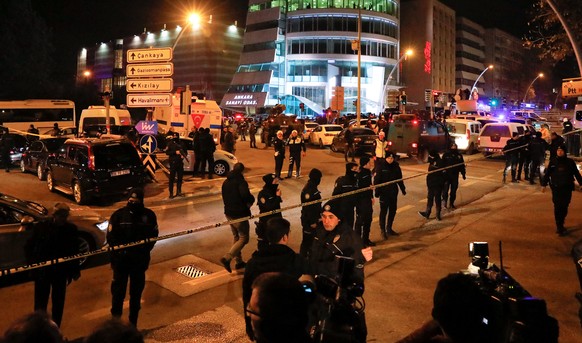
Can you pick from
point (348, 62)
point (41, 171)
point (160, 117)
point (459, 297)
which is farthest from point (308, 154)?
point (348, 62)

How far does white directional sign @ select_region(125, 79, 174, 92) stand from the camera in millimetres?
14711

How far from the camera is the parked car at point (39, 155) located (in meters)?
17.1

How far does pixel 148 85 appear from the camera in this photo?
14.9 metres

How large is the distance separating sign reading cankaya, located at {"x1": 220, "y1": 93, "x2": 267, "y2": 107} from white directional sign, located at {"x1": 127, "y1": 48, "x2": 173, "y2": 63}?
62.1 metres

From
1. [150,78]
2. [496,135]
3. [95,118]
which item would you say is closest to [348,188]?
[150,78]

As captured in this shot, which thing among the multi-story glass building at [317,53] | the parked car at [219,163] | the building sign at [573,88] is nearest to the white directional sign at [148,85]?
the parked car at [219,163]

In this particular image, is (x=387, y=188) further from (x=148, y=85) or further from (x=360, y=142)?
(x=360, y=142)

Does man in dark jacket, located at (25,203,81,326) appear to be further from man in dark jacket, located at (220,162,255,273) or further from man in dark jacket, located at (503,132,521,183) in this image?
man in dark jacket, located at (503,132,521,183)

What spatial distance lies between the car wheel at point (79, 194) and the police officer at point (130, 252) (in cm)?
802

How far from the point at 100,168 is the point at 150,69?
3.71 meters

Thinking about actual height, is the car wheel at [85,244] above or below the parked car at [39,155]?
below

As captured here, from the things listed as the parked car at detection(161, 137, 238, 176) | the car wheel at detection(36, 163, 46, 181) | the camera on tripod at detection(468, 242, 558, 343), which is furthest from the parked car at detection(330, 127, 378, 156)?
the camera on tripod at detection(468, 242, 558, 343)

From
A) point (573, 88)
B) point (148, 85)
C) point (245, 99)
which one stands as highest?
point (245, 99)

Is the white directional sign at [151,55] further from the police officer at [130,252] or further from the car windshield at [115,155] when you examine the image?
the police officer at [130,252]
